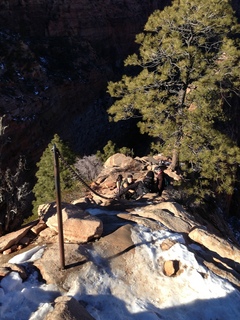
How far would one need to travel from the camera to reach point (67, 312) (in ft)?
13.4

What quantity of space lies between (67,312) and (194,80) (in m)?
8.15

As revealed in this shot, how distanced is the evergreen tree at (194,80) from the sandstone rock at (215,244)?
3.28 meters

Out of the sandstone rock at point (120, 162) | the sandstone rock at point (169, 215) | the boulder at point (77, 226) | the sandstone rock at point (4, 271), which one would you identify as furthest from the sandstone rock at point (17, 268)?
the sandstone rock at point (120, 162)

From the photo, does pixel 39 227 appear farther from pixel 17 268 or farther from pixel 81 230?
pixel 17 268

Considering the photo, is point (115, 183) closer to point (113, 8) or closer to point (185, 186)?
point (185, 186)

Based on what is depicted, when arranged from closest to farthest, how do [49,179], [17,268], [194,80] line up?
[17,268] < [194,80] < [49,179]

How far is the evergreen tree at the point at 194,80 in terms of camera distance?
31.5 ft

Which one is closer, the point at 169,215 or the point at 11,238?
the point at 11,238

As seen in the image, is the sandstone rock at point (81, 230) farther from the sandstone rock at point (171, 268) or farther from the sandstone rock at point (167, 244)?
the sandstone rock at point (171, 268)

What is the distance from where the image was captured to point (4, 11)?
27203 mm

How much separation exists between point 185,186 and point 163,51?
4078 millimetres

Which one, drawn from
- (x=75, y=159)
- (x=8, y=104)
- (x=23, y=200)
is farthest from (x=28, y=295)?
(x=8, y=104)

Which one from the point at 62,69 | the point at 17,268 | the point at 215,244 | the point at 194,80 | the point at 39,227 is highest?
the point at 62,69

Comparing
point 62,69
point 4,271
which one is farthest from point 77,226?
point 62,69
